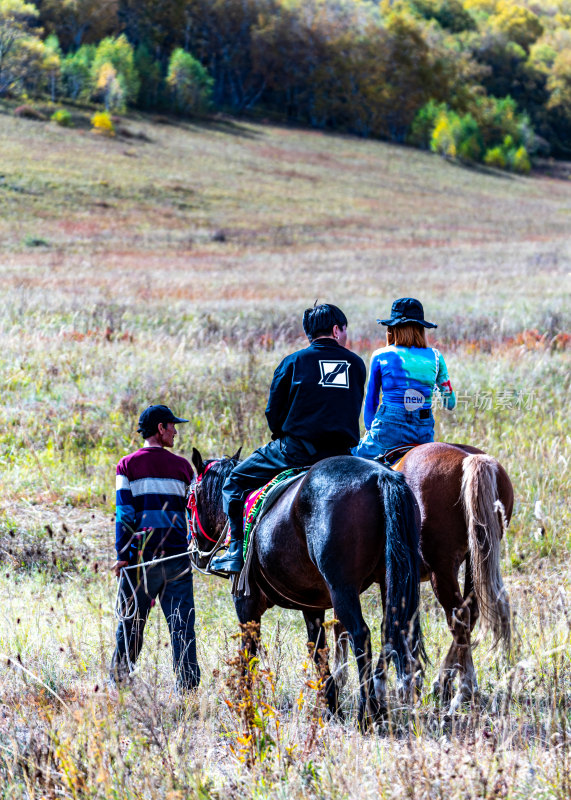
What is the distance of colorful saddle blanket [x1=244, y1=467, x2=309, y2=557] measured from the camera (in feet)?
15.9

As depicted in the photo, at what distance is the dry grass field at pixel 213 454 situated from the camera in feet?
11.6

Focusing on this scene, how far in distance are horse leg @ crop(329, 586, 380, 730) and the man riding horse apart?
3.47 ft

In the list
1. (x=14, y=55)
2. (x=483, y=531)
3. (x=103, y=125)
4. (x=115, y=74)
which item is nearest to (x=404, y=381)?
(x=483, y=531)

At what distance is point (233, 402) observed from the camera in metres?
11.9

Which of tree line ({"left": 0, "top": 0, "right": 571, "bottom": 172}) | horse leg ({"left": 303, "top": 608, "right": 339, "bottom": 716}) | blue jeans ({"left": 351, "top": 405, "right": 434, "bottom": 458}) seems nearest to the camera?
horse leg ({"left": 303, "top": 608, "right": 339, "bottom": 716})

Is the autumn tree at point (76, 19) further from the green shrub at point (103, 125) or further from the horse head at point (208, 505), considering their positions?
the horse head at point (208, 505)

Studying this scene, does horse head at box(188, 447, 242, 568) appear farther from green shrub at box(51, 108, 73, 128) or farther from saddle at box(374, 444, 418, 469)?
green shrub at box(51, 108, 73, 128)

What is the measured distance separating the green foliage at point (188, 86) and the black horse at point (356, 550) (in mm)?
109737

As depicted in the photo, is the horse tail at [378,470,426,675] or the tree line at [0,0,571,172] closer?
the horse tail at [378,470,426,675]

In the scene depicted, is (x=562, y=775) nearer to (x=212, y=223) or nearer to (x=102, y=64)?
(x=212, y=223)

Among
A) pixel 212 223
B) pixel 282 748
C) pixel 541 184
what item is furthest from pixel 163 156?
pixel 282 748

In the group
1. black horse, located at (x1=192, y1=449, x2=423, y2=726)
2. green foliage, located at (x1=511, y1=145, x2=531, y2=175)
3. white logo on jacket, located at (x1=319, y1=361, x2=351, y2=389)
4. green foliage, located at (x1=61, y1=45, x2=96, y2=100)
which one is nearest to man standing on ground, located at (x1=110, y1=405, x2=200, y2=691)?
black horse, located at (x1=192, y1=449, x2=423, y2=726)

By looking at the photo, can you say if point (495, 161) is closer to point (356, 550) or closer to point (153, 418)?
point (153, 418)

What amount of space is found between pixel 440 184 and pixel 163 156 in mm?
29459
